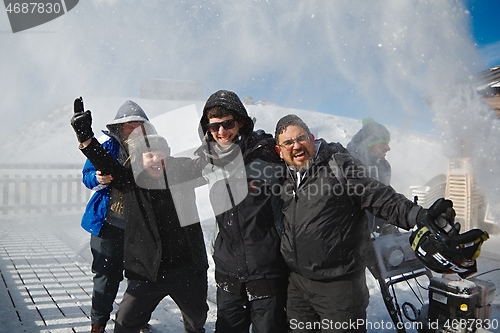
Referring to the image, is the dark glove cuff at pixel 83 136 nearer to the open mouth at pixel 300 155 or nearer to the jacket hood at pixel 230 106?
the jacket hood at pixel 230 106

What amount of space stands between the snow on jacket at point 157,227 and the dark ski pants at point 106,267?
392 millimetres

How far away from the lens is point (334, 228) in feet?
6.16

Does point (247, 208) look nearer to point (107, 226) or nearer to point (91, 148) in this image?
point (91, 148)

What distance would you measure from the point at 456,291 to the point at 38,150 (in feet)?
102

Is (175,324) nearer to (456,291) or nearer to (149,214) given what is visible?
(149,214)

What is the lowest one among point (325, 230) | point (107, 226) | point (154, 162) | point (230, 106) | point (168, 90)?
point (107, 226)

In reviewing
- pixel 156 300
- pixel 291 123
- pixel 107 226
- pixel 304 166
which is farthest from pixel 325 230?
pixel 107 226

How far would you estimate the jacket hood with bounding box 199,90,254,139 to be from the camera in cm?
210

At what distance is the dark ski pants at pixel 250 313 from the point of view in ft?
6.35

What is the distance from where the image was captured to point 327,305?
1.88 m

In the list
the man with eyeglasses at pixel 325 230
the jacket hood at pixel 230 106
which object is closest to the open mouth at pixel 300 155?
the man with eyeglasses at pixel 325 230

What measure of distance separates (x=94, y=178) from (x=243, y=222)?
50.9 inches

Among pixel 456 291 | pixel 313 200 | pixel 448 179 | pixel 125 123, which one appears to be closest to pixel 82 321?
pixel 125 123

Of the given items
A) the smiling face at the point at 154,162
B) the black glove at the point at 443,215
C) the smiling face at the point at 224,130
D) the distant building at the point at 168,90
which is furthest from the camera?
the distant building at the point at 168,90
